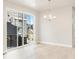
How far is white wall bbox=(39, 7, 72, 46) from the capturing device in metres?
6.47

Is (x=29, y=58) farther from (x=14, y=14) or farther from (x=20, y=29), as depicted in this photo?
(x=14, y=14)

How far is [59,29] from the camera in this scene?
23.1 ft

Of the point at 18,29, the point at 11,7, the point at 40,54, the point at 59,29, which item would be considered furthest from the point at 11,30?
the point at 59,29

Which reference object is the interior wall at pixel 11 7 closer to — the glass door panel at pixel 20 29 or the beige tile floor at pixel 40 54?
the glass door panel at pixel 20 29

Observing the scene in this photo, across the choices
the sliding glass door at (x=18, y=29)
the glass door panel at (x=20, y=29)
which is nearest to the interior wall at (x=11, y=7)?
A: the sliding glass door at (x=18, y=29)

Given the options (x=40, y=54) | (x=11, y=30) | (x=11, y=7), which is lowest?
(x=40, y=54)

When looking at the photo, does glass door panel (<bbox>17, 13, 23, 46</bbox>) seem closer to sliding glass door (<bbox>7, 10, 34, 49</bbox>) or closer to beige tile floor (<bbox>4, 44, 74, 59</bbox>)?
sliding glass door (<bbox>7, 10, 34, 49</bbox>)

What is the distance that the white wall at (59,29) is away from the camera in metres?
6.47

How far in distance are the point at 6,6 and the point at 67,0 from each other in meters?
3.75

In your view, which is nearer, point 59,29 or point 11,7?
point 11,7

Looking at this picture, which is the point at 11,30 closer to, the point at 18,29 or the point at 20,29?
the point at 18,29

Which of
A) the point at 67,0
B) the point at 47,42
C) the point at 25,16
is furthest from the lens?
the point at 47,42

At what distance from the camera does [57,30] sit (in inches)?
283

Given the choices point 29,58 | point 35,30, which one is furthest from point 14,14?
point 29,58
